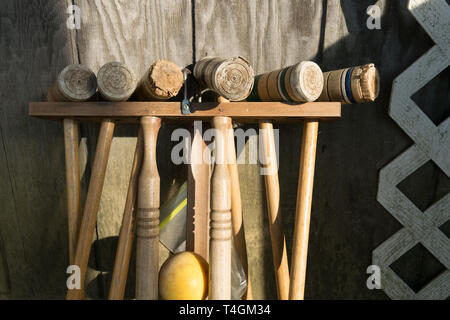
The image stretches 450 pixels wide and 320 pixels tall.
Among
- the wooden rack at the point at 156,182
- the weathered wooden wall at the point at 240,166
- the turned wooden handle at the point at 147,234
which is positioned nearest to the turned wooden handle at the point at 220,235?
the wooden rack at the point at 156,182

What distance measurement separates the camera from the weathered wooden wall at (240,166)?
29.6 inches

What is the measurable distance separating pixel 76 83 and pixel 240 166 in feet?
1.30

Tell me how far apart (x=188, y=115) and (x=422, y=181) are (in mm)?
595

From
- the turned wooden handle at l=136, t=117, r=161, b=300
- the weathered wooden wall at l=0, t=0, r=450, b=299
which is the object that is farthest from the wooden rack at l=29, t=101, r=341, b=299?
the weathered wooden wall at l=0, t=0, r=450, b=299

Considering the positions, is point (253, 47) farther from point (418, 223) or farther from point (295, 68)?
point (418, 223)

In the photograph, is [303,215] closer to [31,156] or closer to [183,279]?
[183,279]

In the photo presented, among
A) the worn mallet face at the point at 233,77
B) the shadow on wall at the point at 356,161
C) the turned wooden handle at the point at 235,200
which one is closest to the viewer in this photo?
the worn mallet face at the point at 233,77

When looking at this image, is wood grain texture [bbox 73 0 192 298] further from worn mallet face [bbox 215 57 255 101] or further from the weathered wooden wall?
worn mallet face [bbox 215 57 255 101]

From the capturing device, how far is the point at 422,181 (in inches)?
33.1

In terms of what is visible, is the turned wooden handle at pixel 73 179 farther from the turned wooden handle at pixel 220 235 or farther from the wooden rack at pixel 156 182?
the turned wooden handle at pixel 220 235

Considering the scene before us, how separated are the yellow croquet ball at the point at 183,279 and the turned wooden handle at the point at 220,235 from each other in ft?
0.08

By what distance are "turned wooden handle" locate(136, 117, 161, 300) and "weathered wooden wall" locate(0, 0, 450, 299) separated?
0.61 feet
